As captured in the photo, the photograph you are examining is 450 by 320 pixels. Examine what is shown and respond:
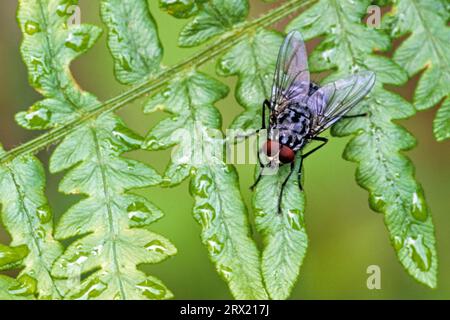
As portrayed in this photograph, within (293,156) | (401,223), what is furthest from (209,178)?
(401,223)

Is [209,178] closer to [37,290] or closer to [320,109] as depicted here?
[320,109]

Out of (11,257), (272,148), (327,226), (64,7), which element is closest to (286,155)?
(272,148)

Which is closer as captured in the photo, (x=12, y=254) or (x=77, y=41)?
(x=12, y=254)

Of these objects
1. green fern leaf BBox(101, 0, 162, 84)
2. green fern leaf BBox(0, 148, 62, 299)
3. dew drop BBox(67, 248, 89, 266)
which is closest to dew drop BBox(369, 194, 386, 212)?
green fern leaf BBox(101, 0, 162, 84)

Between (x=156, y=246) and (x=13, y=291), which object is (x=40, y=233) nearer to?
(x=13, y=291)

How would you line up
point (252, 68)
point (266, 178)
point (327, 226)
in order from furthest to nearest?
point (327, 226) → point (252, 68) → point (266, 178)

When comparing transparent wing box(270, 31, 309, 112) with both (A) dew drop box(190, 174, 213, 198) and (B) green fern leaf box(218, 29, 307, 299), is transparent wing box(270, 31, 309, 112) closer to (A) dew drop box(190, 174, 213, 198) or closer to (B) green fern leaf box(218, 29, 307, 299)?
(B) green fern leaf box(218, 29, 307, 299)

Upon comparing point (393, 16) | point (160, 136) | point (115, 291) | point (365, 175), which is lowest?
point (115, 291)
